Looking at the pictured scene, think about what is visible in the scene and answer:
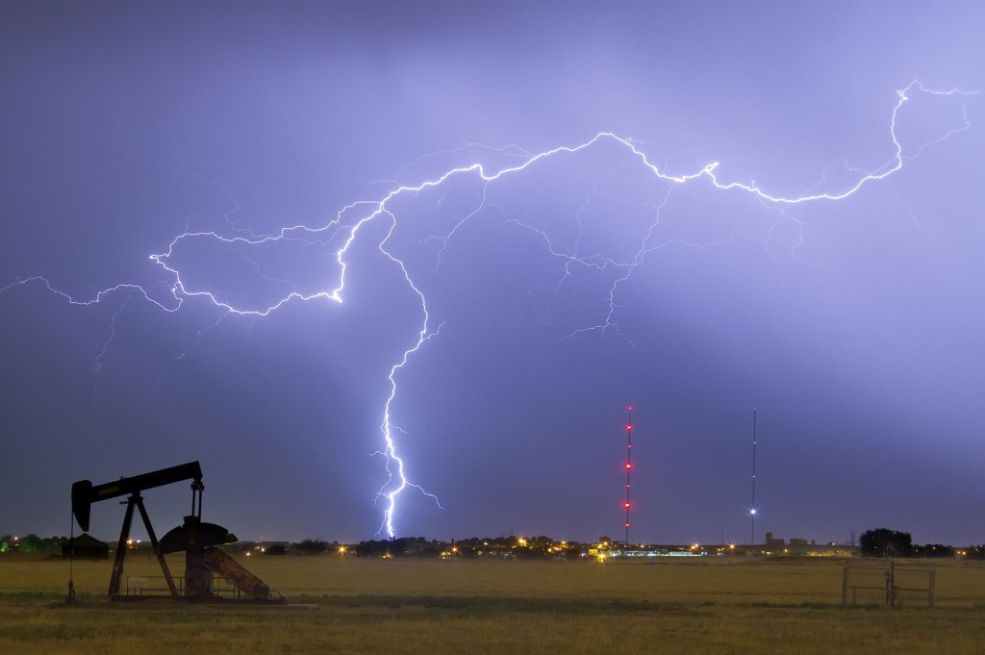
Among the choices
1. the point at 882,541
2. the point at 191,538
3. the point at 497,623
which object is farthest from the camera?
the point at 882,541

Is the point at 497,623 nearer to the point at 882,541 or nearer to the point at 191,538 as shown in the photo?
the point at 191,538

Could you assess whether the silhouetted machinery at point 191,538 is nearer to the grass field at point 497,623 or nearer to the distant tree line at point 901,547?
the grass field at point 497,623

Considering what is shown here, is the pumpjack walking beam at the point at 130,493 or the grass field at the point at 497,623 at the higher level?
the pumpjack walking beam at the point at 130,493

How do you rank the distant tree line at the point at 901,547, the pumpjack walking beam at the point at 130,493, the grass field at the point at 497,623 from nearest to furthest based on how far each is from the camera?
the grass field at the point at 497,623, the pumpjack walking beam at the point at 130,493, the distant tree line at the point at 901,547

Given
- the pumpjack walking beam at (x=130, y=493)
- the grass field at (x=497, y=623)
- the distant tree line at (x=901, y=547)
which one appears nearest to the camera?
the grass field at (x=497, y=623)

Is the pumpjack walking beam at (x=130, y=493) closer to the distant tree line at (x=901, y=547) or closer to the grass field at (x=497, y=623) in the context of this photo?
the grass field at (x=497, y=623)

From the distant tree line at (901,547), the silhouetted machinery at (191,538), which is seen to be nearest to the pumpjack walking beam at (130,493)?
the silhouetted machinery at (191,538)

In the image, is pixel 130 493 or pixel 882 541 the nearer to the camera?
pixel 130 493

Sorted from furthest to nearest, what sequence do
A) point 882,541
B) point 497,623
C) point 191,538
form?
point 882,541, point 191,538, point 497,623

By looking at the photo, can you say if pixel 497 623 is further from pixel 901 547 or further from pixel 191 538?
pixel 901 547

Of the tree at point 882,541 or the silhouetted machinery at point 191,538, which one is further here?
the tree at point 882,541

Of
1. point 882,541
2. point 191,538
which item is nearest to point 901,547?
point 882,541

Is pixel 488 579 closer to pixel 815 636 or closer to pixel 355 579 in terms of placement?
pixel 355 579

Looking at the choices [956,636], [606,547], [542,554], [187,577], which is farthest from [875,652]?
[606,547]
